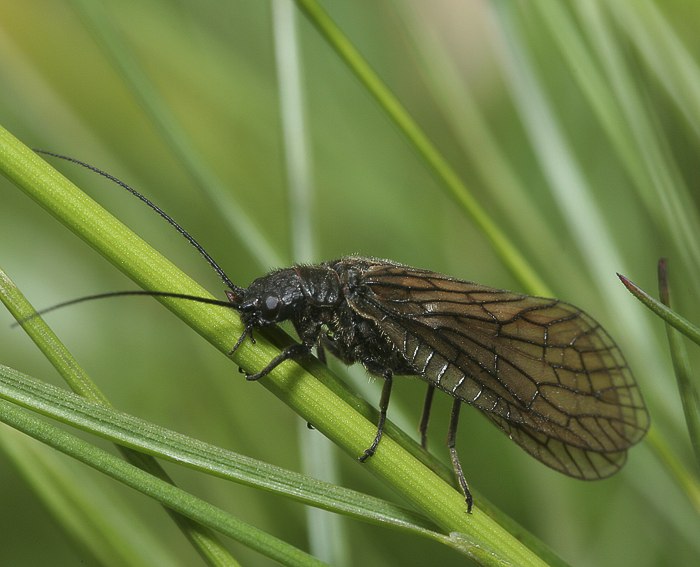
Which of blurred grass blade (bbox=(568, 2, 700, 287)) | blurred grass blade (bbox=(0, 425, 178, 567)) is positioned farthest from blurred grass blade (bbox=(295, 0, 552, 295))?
blurred grass blade (bbox=(0, 425, 178, 567))

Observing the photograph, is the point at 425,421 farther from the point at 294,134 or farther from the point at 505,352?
the point at 294,134

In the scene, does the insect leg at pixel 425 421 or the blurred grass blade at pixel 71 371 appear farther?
the insect leg at pixel 425 421

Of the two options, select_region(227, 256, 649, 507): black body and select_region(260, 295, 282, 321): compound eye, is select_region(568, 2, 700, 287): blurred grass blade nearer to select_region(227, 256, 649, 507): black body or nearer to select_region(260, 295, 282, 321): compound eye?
select_region(227, 256, 649, 507): black body

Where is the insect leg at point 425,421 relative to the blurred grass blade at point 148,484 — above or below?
above

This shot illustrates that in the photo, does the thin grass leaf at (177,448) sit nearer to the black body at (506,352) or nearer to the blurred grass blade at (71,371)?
the blurred grass blade at (71,371)

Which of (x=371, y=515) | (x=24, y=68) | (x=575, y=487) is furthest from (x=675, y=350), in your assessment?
(x=24, y=68)

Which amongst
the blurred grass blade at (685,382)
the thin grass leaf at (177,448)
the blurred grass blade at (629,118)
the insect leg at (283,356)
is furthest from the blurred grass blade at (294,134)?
the blurred grass blade at (685,382)

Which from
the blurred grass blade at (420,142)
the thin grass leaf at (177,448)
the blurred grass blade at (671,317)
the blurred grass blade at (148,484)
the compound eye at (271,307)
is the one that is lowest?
the blurred grass blade at (148,484)
